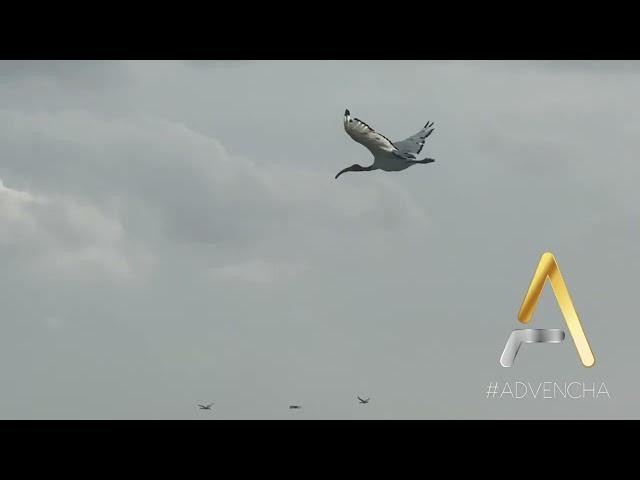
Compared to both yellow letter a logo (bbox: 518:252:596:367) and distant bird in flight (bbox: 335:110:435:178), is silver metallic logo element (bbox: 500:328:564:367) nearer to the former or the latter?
yellow letter a logo (bbox: 518:252:596:367)

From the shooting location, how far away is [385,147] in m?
31.4

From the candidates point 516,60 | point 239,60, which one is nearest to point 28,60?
point 239,60

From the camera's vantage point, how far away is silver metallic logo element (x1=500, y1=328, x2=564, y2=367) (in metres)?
29.9

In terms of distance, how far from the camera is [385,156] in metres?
Answer: 31.6

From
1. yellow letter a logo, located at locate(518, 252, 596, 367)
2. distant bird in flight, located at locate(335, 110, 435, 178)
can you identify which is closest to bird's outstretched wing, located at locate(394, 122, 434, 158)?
distant bird in flight, located at locate(335, 110, 435, 178)

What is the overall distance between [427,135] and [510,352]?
6.17 m

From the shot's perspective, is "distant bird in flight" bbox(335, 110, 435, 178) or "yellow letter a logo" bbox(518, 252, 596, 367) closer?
"yellow letter a logo" bbox(518, 252, 596, 367)

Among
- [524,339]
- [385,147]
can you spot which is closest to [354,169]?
[385,147]

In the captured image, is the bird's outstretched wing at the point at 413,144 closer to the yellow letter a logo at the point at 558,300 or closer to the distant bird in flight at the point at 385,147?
the distant bird in flight at the point at 385,147

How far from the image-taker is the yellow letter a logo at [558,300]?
29922 millimetres

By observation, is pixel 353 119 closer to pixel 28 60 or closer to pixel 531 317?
pixel 531 317

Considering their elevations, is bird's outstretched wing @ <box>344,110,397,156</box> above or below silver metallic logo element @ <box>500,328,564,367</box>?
above

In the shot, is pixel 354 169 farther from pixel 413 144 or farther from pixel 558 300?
pixel 558 300

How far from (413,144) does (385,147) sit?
751 millimetres
